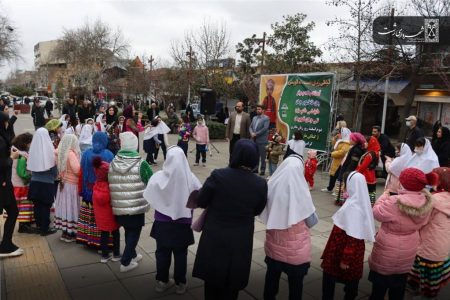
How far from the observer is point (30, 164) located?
4.97 meters

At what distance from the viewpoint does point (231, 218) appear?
2977 mm

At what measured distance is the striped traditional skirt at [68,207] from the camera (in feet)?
16.6

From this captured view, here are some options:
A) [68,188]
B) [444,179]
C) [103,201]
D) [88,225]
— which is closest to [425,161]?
[444,179]

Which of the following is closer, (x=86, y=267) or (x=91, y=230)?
(x=86, y=267)

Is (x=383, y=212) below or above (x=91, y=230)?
above

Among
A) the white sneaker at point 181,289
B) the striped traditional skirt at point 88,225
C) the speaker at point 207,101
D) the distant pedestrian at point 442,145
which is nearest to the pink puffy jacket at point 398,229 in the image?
the white sneaker at point 181,289

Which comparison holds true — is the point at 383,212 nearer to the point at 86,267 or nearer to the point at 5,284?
the point at 86,267

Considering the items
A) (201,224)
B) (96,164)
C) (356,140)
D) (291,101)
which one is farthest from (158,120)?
(201,224)

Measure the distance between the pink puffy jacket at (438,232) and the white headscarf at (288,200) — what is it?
4.71ft

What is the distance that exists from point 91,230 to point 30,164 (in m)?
1.19

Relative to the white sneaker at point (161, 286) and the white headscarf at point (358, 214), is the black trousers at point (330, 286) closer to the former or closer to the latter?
the white headscarf at point (358, 214)

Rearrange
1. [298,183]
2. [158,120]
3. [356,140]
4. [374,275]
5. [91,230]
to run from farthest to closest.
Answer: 1. [158,120]
2. [356,140]
3. [91,230]
4. [374,275]
5. [298,183]

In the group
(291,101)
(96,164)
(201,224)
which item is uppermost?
(291,101)

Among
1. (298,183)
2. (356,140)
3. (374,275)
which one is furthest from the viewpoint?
(356,140)
